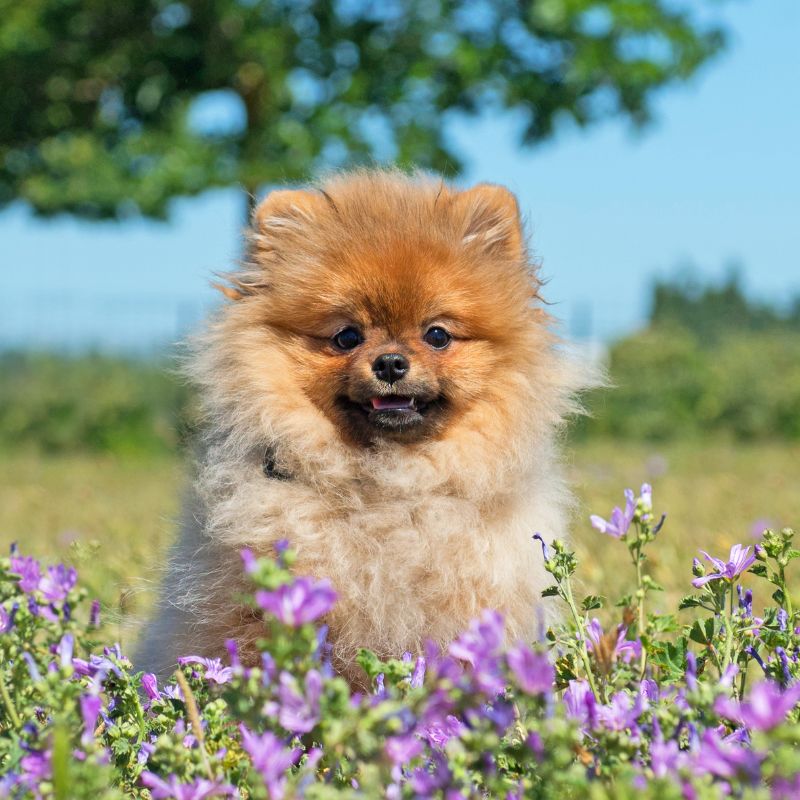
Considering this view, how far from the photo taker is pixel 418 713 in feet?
5.00

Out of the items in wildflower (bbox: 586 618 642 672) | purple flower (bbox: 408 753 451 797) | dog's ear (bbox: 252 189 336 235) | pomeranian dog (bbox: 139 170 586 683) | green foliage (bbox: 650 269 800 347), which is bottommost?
purple flower (bbox: 408 753 451 797)

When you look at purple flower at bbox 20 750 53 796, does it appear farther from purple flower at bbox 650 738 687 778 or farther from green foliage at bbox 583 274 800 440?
green foliage at bbox 583 274 800 440

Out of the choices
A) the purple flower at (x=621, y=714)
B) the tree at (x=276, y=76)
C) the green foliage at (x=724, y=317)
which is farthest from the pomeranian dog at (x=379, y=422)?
the green foliage at (x=724, y=317)

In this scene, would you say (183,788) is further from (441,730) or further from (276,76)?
(276,76)

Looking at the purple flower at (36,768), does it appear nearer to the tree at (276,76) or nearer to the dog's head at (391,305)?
the dog's head at (391,305)

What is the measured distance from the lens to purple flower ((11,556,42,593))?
230 centimetres

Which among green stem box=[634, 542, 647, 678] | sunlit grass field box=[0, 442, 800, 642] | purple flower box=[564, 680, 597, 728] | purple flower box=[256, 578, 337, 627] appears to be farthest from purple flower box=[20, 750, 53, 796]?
sunlit grass field box=[0, 442, 800, 642]

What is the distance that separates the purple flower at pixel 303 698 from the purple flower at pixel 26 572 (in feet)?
3.14

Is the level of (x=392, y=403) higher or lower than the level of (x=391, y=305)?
lower

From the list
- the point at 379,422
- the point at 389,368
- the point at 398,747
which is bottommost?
the point at 398,747

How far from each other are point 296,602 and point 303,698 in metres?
0.15

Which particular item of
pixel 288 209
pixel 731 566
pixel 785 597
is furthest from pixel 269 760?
pixel 288 209

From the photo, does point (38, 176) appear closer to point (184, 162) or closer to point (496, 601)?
point (184, 162)

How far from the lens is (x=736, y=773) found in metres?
1.46
